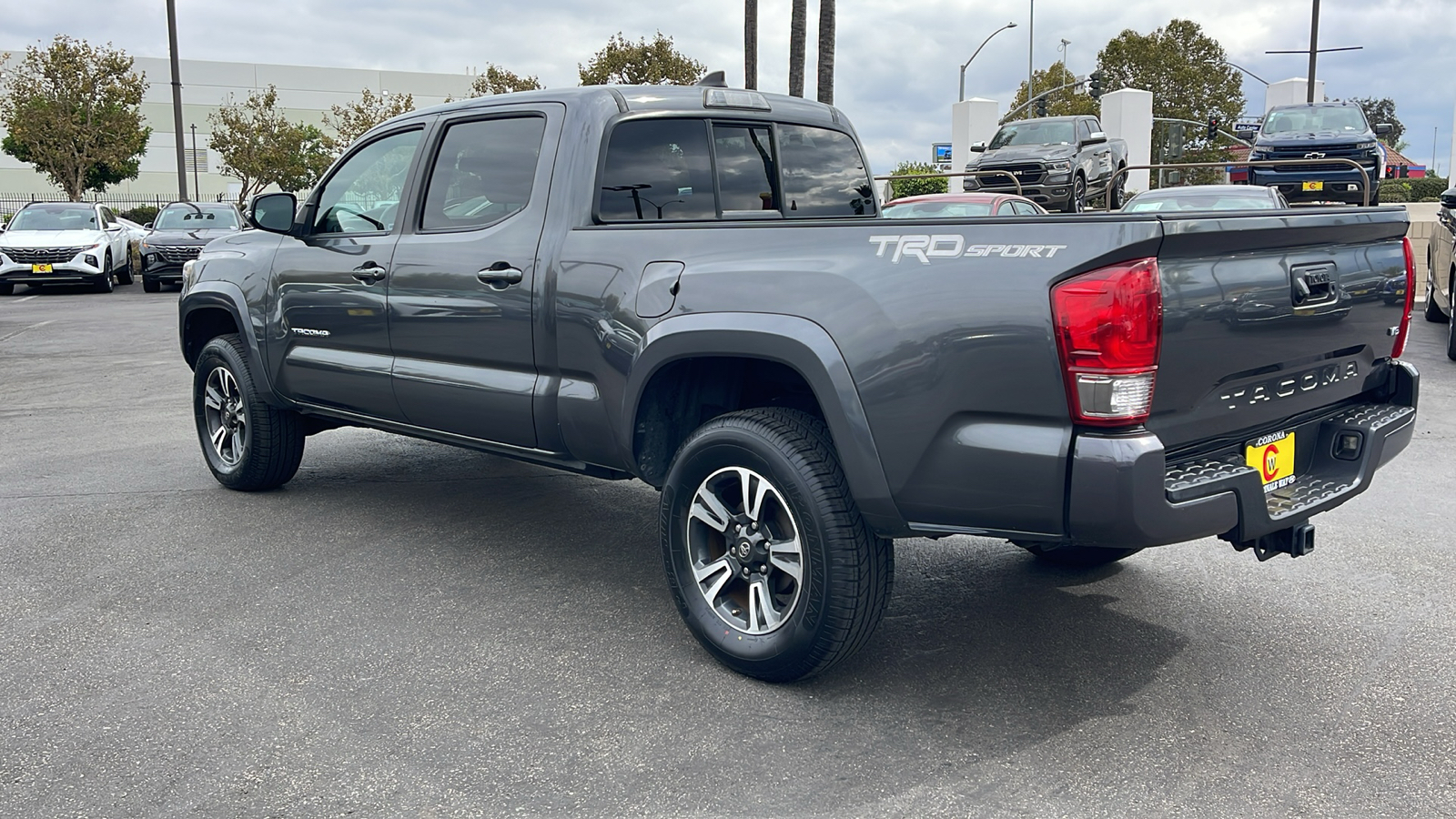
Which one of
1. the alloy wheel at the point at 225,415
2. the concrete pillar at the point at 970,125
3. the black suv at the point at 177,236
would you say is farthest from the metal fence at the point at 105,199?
the alloy wheel at the point at 225,415

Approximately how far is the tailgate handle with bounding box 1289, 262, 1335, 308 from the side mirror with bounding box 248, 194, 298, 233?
170 inches

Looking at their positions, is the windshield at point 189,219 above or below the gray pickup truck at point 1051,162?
below

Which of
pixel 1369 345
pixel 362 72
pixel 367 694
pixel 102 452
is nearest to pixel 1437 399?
pixel 1369 345

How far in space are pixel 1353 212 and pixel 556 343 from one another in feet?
8.56

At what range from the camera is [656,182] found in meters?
4.64

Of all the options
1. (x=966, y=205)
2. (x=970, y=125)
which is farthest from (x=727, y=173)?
(x=970, y=125)

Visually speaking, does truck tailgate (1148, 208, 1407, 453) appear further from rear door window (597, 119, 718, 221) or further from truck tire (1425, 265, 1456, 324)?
truck tire (1425, 265, 1456, 324)

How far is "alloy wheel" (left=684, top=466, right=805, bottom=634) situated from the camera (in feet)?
12.3

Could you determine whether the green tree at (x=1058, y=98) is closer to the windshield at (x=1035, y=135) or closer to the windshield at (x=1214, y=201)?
the windshield at (x=1035, y=135)

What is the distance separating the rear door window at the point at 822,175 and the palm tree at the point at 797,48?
15.6 metres

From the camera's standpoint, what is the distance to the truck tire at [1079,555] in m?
4.89

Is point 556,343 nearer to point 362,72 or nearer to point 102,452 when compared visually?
point 102,452

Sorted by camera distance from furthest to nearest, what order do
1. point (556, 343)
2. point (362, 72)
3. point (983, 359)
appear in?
point (362, 72) < point (556, 343) < point (983, 359)

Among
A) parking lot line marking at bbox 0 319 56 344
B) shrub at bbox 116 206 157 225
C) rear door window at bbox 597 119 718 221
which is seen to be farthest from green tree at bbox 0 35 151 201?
rear door window at bbox 597 119 718 221
